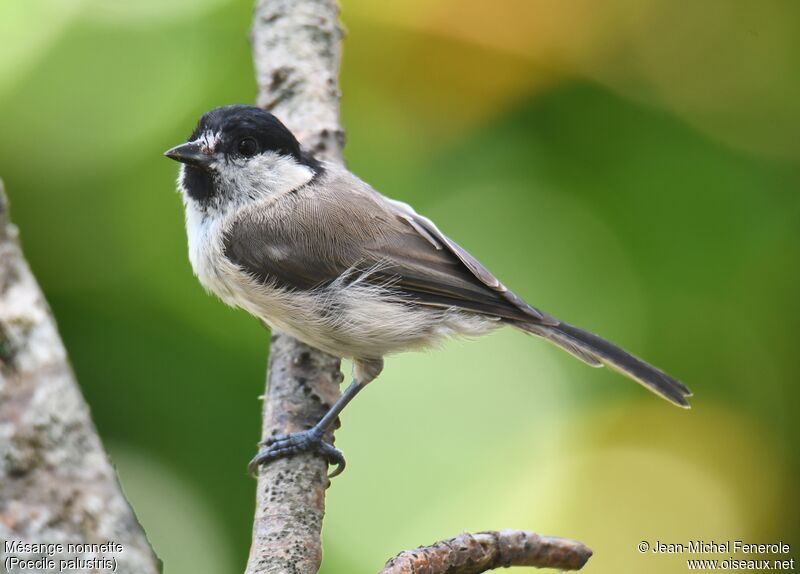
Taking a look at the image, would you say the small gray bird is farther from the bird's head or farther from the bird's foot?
the bird's foot

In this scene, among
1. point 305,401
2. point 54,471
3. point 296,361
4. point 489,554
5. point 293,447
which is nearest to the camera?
point 54,471

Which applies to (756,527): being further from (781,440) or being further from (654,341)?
(654,341)

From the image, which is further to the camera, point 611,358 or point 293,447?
point 611,358

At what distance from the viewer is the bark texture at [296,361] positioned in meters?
1.85

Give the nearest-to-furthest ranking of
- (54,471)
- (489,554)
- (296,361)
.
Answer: (54,471)
(489,554)
(296,361)

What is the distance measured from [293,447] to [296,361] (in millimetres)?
409

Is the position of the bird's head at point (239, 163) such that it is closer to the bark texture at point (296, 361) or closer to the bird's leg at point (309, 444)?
the bark texture at point (296, 361)

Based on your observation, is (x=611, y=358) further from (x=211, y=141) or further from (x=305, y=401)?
(x=211, y=141)

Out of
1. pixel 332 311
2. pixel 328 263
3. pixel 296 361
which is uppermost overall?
pixel 328 263

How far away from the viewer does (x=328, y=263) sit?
2486 millimetres

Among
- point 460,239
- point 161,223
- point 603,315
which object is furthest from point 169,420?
point 603,315

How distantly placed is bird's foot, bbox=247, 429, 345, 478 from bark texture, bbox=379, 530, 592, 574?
27.6 inches

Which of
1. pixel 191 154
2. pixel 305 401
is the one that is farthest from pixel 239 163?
pixel 305 401

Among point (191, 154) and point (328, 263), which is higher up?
point (191, 154)
